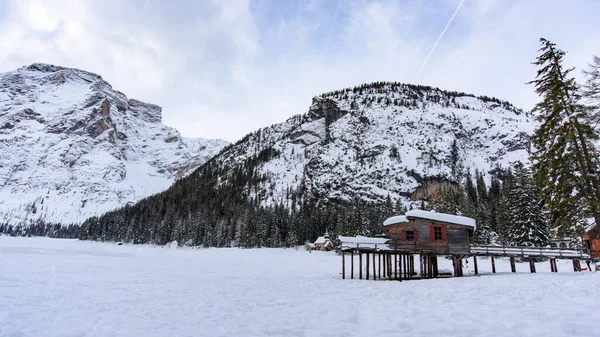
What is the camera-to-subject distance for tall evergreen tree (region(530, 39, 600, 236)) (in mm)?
20734

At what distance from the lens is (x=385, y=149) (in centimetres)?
15500

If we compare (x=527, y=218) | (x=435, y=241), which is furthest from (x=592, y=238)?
(x=435, y=241)

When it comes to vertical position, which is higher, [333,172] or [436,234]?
[333,172]

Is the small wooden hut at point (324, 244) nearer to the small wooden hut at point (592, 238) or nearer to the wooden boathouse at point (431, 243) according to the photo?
the wooden boathouse at point (431, 243)

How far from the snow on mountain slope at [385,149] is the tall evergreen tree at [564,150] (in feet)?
368

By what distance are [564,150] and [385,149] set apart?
135575 mm

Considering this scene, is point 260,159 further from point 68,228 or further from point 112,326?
point 112,326

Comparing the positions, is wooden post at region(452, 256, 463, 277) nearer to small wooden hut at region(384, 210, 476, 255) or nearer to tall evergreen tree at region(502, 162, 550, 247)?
small wooden hut at region(384, 210, 476, 255)

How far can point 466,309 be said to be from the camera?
12.6 metres

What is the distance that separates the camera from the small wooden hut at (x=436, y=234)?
1318 inches

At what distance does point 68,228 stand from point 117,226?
286ft

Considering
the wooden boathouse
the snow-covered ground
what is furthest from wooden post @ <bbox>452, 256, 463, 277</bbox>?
the snow-covered ground

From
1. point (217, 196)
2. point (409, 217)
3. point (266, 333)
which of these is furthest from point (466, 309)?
point (217, 196)

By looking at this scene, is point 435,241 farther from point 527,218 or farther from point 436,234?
point 527,218
